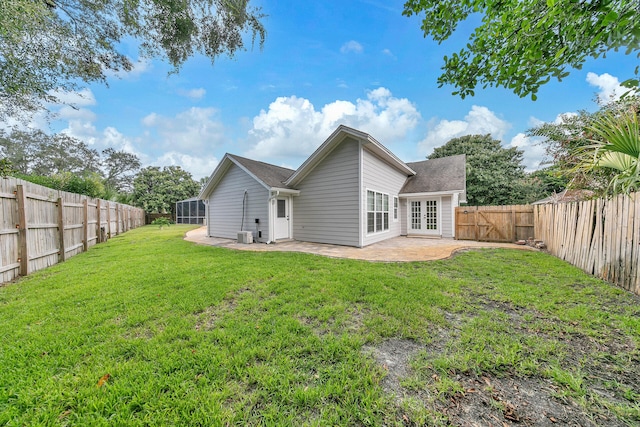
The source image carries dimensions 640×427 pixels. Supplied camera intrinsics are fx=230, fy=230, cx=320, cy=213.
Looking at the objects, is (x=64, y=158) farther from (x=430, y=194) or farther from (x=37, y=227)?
(x=430, y=194)

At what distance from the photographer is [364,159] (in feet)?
28.7

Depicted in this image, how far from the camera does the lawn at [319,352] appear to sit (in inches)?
67.3

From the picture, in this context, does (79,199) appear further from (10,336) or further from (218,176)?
(10,336)

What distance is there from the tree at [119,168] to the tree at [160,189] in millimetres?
5147

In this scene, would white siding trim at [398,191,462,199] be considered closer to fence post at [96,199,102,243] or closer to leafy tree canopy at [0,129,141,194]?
fence post at [96,199,102,243]

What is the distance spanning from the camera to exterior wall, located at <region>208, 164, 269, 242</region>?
10.0 meters

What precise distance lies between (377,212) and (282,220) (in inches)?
166

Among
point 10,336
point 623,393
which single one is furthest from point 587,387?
point 10,336

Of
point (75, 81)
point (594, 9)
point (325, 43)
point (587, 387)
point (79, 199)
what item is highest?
point (325, 43)

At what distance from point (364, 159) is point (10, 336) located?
8.76m

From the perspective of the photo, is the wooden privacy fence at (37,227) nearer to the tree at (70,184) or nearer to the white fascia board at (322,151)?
the tree at (70,184)

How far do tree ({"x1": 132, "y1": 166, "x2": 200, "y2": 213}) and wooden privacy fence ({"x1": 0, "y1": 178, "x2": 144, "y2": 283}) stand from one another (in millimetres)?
20181

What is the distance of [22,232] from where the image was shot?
196 inches

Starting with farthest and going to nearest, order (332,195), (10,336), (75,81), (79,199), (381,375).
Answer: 1. (332,195)
2. (79,199)
3. (75,81)
4. (10,336)
5. (381,375)
